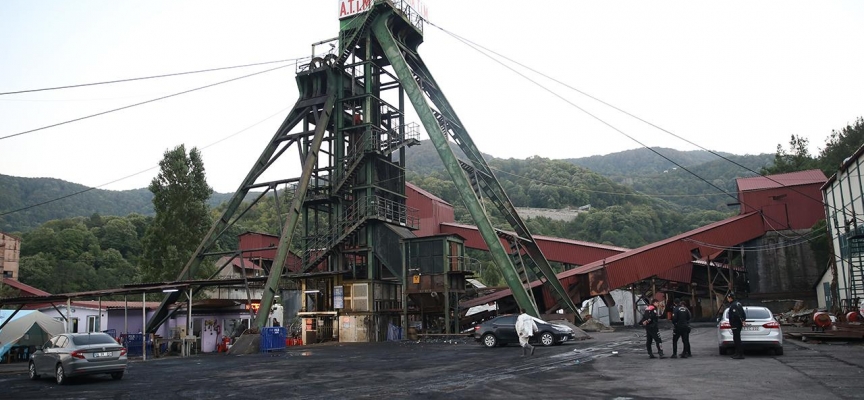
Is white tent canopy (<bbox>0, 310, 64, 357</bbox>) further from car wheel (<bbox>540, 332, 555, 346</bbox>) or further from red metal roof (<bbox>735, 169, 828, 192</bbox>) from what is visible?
Answer: red metal roof (<bbox>735, 169, 828, 192</bbox>)

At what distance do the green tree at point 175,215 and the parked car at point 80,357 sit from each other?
99.6 feet

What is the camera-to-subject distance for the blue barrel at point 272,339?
93.6 ft

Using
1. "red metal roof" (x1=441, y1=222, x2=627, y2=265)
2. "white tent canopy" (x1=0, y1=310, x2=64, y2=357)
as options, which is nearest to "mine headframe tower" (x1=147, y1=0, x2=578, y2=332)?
"white tent canopy" (x1=0, y1=310, x2=64, y2=357)

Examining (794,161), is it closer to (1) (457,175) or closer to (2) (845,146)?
(2) (845,146)

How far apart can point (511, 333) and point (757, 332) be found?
10247 mm

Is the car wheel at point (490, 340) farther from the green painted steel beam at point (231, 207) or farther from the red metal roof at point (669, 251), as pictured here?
the green painted steel beam at point (231, 207)

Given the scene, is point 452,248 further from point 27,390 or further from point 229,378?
point 27,390

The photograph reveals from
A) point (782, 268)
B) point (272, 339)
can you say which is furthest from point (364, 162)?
point (782, 268)

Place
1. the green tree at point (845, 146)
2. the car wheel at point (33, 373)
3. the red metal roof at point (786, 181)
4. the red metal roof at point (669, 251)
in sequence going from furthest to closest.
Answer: the green tree at point (845, 146) < the red metal roof at point (786, 181) < the red metal roof at point (669, 251) < the car wheel at point (33, 373)

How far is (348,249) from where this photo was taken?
124ft

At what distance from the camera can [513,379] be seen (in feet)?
42.7

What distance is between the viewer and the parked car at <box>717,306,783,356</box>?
16.4 metres

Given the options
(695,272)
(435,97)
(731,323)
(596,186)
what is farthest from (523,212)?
(731,323)

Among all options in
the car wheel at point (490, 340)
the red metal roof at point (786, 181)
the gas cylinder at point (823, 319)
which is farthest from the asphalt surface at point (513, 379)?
the red metal roof at point (786, 181)
